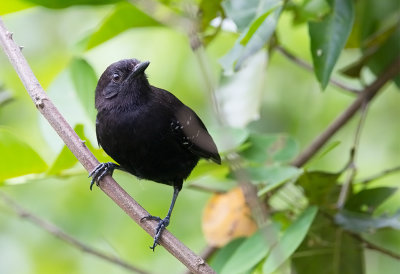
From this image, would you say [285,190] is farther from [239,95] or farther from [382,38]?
[382,38]

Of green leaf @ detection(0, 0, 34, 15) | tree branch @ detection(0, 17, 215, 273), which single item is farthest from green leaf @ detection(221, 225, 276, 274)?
green leaf @ detection(0, 0, 34, 15)

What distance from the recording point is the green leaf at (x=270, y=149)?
11.5ft

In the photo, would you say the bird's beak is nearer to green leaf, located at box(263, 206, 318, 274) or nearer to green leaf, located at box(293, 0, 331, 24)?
green leaf, located at box(293, 0, 331, 24)

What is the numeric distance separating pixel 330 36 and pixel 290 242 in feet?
3.02

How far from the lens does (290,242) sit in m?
2.97

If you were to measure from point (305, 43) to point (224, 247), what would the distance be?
2.28 meters

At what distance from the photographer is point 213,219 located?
347 cm

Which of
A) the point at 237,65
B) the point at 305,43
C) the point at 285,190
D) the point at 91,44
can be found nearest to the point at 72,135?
the point at 237,65

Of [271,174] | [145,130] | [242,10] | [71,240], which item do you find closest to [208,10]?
[242,10]

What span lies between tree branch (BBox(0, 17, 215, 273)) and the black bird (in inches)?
20.4

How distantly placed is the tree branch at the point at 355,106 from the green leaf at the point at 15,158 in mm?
1434

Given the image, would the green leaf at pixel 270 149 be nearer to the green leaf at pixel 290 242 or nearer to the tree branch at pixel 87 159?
the green leaf at pixel 290 242

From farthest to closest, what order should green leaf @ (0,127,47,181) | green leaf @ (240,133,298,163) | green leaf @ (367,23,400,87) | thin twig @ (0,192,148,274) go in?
green leaf @ (367,23,400,87), green leaf @ (240,133,298,163), thin twig @ (0,192,148,274), green leaf @ (0,127,47,181)

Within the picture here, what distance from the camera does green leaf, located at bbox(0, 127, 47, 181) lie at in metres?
2.97
